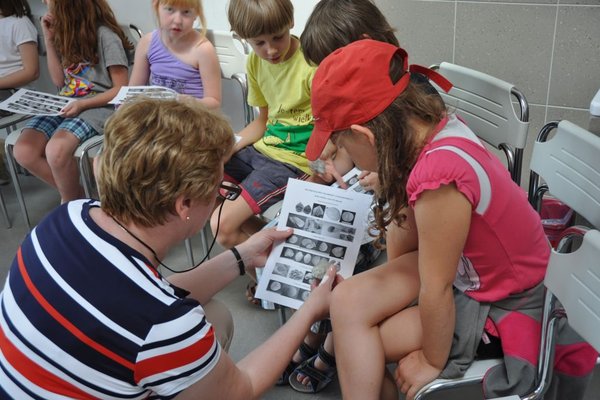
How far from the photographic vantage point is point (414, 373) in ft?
4.13

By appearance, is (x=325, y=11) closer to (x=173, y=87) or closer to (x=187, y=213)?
(x=187, y=213)

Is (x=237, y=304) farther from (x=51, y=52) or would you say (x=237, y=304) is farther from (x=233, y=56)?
(x=51, y=52)

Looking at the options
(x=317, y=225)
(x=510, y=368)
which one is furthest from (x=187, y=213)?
(x=510, y=368)

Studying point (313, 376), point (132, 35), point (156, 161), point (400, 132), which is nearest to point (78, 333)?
point (156, 161)

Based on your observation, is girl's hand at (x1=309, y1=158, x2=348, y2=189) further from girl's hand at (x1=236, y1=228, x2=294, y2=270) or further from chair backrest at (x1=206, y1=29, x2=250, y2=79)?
chair backrest at (x1=206, y1=29, x2=250, y2=79)

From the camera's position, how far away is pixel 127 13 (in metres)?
3.10

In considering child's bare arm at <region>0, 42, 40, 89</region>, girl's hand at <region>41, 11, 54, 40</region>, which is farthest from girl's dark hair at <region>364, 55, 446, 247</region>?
child's bare arm at <region>0, 42, 40, 89</region>

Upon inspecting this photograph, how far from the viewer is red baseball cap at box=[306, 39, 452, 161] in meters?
1.19

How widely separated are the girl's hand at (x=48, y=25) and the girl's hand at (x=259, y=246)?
175 centimetres

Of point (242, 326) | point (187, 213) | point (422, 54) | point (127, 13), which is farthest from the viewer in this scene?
point (127, 13)

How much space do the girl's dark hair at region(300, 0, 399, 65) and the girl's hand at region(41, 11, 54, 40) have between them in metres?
1.55

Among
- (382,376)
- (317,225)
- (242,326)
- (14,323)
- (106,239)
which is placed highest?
(106,239)

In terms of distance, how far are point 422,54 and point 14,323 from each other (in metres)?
1.81

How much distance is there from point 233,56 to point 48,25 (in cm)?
92
